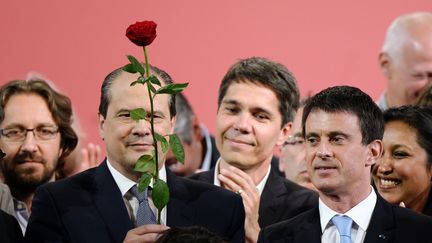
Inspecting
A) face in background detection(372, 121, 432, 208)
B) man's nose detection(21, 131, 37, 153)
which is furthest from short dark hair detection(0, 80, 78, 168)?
face in background detection(372, 121, 432, 208)

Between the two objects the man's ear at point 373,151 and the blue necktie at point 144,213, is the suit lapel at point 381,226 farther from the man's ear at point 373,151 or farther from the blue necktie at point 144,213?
the blue necktie at point 144,213

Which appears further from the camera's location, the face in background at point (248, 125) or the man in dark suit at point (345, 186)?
the face in background at point (248, 125)

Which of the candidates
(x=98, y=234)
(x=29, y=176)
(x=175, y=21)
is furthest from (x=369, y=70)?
(x=98, y=234)

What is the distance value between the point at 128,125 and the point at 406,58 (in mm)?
2365

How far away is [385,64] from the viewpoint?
609cm

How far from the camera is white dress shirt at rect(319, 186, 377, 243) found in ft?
13.0

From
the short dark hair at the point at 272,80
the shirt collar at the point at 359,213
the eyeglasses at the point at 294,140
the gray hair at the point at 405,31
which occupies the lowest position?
the shirt collar at the point at 359,213

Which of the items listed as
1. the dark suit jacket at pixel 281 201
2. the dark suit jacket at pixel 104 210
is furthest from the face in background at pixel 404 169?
the dark suit jacket at pixel 104 210

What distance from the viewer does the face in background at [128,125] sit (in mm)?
3965

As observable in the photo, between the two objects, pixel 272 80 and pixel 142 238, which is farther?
pixel 272 80

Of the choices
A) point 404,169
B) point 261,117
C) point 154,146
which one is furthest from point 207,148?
point 154,146

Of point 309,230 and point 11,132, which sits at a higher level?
point 11,132

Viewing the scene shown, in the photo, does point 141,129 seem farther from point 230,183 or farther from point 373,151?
point 373,151

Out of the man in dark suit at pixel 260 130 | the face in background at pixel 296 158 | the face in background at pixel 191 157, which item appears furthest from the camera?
the face in background at pixel 191 157
